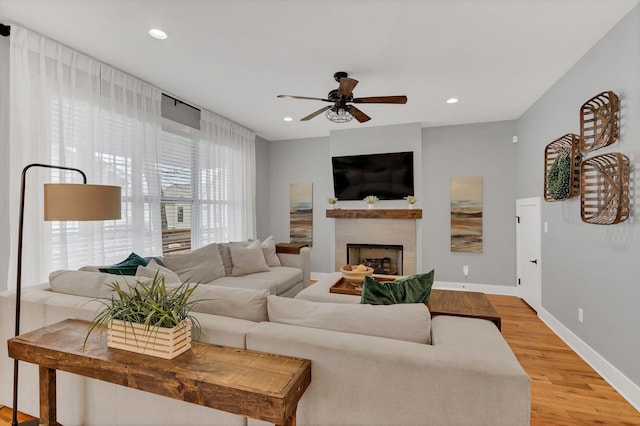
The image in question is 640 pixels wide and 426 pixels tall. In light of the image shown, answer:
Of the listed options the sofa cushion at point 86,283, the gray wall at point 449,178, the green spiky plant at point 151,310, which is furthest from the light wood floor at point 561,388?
the gray wall at point 449,178

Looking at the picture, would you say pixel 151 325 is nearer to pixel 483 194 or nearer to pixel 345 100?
pixel 345 100

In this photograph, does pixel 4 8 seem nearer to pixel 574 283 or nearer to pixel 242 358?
pixel 242 358

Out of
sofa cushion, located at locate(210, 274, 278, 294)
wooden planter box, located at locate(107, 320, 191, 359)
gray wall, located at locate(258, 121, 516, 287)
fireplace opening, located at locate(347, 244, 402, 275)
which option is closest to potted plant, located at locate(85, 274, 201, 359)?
wooden planter box, located at locate(107, 320, 191, 359)

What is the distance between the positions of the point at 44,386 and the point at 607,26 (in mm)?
4347

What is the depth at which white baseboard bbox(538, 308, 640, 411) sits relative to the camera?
205 centimetres

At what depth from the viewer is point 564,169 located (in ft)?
9.45

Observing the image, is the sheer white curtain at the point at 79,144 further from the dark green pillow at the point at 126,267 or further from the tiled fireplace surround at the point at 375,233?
the tiled fireplace surround at the point at 375,233

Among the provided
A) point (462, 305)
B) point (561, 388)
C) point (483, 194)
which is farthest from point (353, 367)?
point (483, 194)

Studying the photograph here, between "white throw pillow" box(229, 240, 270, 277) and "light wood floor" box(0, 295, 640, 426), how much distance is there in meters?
2.15

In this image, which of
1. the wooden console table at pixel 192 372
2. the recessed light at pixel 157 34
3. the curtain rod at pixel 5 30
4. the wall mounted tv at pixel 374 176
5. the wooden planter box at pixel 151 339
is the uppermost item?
the recessed light at pixel 157 34

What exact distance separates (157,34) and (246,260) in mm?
2505

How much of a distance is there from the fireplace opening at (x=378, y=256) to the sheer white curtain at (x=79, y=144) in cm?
300

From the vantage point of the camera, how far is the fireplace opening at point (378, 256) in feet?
16.2

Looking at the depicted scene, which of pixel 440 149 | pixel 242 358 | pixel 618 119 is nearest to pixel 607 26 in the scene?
pixel 618 119
